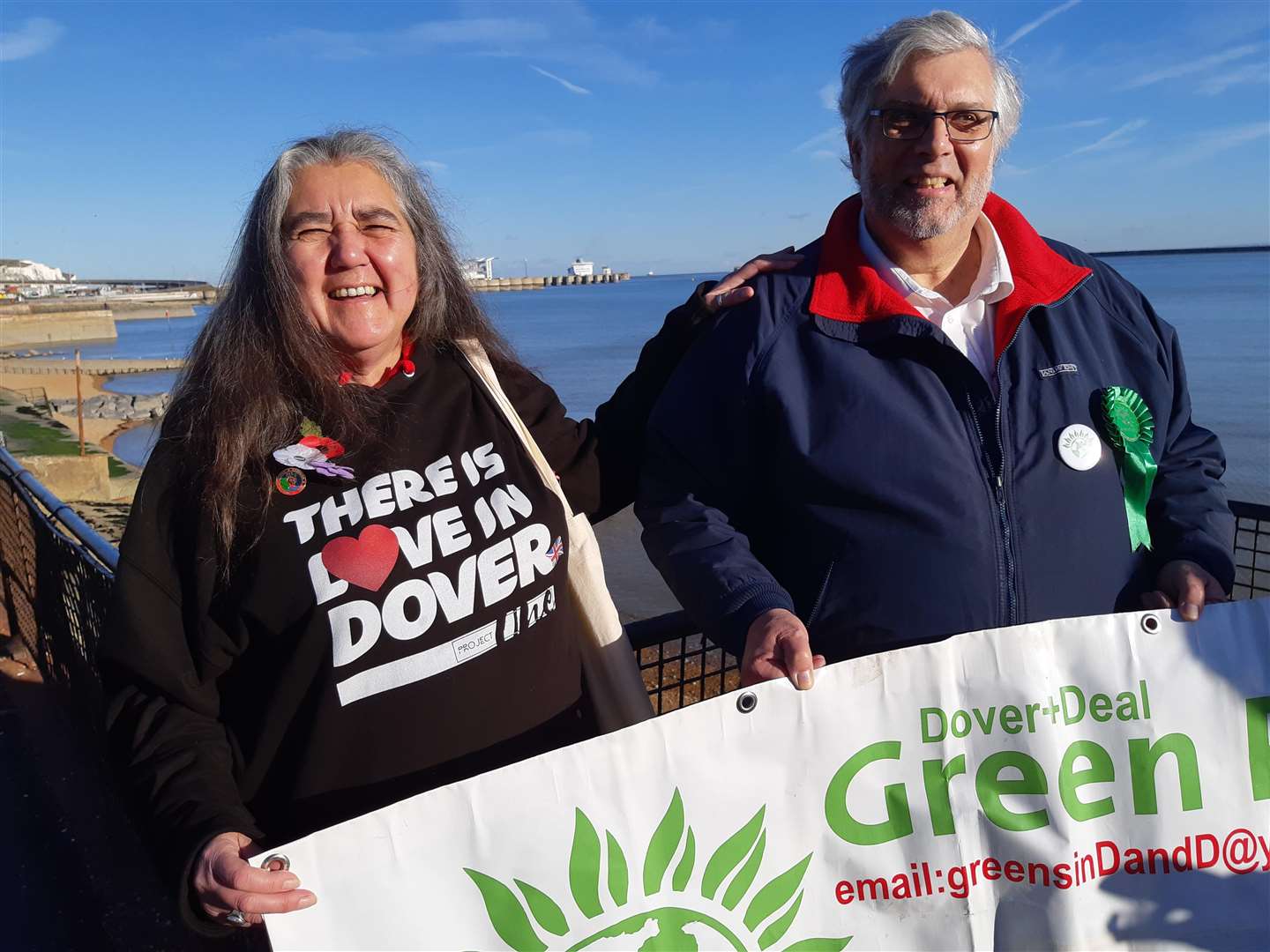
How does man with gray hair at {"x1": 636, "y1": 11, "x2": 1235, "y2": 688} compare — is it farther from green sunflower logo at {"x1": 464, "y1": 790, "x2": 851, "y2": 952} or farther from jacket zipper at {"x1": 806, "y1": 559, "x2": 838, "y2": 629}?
green sunflower logo at {"x1": 464, "y1": 790, "x2": 851, "y2": 952}

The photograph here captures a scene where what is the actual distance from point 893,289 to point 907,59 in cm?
56

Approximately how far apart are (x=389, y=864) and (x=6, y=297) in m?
132

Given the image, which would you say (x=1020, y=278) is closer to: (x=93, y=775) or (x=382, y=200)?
(x=382, y=200)

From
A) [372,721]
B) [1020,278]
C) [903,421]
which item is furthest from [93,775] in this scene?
[1020,278]

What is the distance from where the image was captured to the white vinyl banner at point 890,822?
183 centimetres

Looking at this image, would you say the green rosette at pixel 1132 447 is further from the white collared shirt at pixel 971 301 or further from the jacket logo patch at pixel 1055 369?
the white collared shirt at pixel 971 301

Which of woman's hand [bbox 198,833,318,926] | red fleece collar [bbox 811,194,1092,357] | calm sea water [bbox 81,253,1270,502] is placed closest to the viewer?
woman's hand [bbox 198,833,318,926]

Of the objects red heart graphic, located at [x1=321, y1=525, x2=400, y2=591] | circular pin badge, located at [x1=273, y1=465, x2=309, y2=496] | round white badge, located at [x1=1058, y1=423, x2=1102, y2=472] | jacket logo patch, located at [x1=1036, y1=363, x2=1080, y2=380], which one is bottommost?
red heart graphic, located at [x1=321, y1=525, x2=400, y2=591]

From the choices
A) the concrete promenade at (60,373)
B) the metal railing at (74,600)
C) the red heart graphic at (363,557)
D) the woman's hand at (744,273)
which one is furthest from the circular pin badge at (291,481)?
the concrete promenade at (60,373)

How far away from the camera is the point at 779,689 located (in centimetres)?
196

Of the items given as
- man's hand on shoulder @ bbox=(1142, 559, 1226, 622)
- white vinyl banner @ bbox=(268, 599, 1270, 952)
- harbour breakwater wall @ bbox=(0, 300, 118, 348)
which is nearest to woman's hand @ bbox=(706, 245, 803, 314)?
white vinyl banner @ bbox=(268, 599, 1270, 952)

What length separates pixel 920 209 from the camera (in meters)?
2.39

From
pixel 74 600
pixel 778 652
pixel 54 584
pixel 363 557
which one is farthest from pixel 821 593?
pixel 54 584

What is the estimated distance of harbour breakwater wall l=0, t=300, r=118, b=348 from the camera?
69.1 meters
